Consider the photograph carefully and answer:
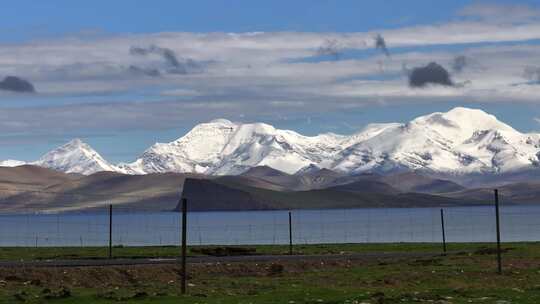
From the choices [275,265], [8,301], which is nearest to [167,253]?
[275,265]

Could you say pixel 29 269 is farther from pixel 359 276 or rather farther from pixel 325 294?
pixel 325 294

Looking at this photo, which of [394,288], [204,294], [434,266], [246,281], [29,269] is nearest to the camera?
[204,294]

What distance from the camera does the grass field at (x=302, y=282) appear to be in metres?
48.2

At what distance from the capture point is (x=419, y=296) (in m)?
48.0

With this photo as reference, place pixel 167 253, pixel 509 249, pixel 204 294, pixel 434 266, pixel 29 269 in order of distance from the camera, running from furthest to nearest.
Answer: pixel 167 253 → pixel 509 249 → pixel 434 266 → pixel 29 269 → pixel 204 294

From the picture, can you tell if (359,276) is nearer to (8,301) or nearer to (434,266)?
(434,266)

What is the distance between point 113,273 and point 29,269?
5024 millimetres

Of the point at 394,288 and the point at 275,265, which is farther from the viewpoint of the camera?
the point at 275,265

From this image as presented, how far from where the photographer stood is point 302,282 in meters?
61.4

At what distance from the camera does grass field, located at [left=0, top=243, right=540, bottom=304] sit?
48.2 m

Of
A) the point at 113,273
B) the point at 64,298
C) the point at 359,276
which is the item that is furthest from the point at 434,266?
the point at 64,298

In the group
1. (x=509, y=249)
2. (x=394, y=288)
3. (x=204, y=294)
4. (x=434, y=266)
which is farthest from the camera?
(x=509, y=249)

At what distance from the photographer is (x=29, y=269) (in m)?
67.2

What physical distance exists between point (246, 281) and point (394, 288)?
9803 mm
